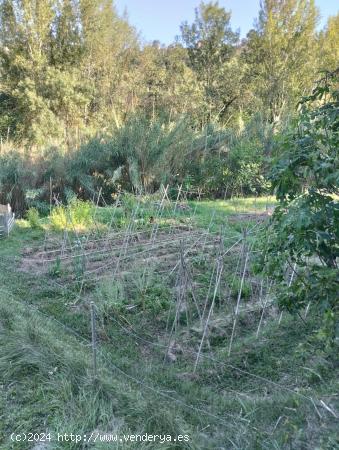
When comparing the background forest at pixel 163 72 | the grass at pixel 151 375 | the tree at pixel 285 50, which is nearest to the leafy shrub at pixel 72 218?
the grass at pixel 151 375

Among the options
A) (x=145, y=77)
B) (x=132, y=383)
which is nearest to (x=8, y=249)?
(x=132, y=383)

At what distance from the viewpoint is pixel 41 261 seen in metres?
4.70

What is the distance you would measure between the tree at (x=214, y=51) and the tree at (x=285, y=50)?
3.80ft

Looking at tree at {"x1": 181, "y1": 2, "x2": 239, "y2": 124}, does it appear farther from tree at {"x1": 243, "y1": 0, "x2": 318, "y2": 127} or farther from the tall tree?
the tall tree

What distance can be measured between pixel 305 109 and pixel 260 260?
0.72m

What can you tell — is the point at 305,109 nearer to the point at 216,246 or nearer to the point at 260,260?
the point at 260,260

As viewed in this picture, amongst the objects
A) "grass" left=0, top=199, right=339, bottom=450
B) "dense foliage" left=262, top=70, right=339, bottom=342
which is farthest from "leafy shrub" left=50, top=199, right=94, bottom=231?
"dense foliage" left=262, top=70, right=339, bottom=342

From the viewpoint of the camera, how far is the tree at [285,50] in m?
14.1

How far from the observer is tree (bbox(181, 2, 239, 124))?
15.0 meters

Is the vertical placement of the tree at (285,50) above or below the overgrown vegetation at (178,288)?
above

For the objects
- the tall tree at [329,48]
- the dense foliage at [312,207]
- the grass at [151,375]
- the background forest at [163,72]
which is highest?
the tall tree at [329,48]

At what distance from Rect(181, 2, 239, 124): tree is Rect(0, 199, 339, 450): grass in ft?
41.3

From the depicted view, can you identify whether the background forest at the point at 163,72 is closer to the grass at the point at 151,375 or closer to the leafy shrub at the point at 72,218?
the leafy shrub at the point at 72,218

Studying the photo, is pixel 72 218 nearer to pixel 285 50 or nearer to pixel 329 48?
pixel 285 50
